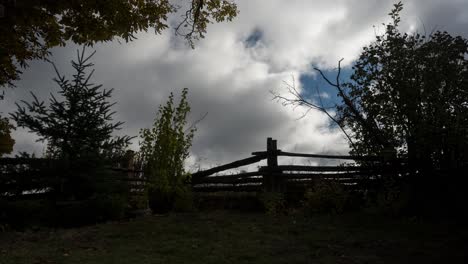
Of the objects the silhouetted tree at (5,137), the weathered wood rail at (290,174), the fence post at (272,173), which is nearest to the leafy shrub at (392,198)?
the weathered wood rail at (290,174)

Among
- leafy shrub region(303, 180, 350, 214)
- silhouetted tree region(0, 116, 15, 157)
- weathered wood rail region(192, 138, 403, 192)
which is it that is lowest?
leafy shrub region(303, 180, 350, 214)

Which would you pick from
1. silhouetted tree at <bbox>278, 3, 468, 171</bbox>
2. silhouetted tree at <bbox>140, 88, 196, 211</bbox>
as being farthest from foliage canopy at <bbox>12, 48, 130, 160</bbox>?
silhouetted tree at <bbox>278, 3, 468, 171</bbox>

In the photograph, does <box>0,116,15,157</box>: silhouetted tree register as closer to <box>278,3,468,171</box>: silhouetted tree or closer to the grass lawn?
the grass lawn

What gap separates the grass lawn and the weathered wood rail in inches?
72.1

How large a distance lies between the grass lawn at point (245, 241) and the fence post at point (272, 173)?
1716mm

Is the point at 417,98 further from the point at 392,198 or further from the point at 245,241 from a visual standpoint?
the point at 245,241

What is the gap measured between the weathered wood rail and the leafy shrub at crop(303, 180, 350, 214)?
2.80 feet

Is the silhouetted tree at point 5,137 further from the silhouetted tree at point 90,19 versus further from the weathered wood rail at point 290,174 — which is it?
the weathered wood rail at point 290,174

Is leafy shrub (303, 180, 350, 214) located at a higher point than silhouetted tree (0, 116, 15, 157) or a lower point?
lower

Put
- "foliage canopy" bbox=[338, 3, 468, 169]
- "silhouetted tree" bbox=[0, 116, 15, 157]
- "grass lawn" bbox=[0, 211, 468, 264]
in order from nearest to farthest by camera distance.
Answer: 1. "grass lawn" bbox=[0, 211, 468, 264]
2. "foliage canopy" bbox=[338, 3, 468, 169]
3. "silhouetted tree" bbox=[0, 116, 15, 157]

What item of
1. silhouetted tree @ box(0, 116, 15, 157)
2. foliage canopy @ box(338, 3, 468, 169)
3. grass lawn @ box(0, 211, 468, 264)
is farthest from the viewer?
silhouetted tree @ box(0, 116, 15, 157)

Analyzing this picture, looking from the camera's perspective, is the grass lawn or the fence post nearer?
the grass lawn

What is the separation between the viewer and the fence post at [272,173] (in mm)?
10469

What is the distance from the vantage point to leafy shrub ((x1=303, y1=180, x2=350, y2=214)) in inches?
378
